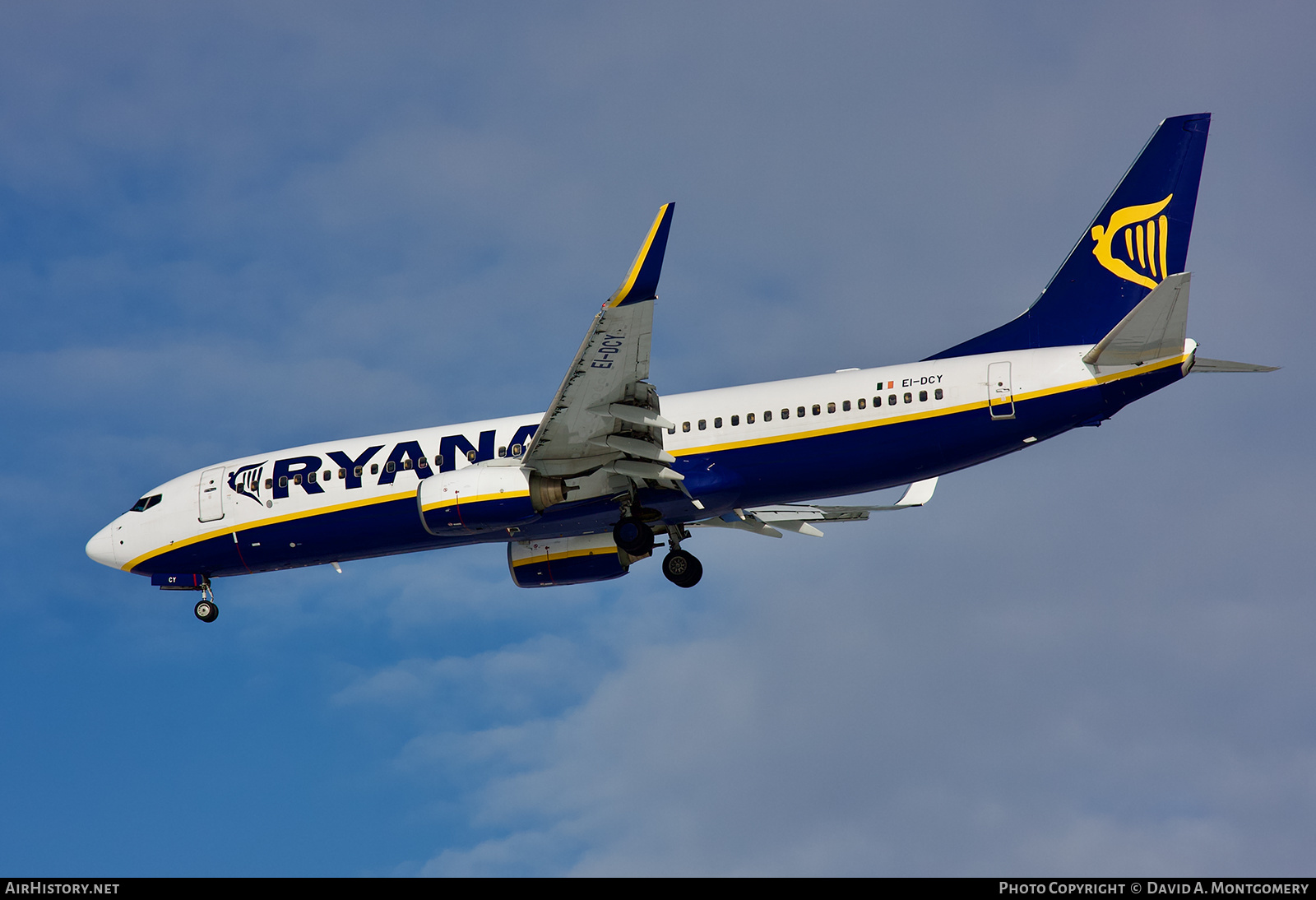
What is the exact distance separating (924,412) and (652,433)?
20.2 feet

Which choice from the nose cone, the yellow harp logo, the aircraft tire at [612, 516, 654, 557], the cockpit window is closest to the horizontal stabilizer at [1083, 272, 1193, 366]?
the yellow harp logo

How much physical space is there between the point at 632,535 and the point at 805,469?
14.1ft

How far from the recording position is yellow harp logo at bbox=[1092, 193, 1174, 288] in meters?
32.6

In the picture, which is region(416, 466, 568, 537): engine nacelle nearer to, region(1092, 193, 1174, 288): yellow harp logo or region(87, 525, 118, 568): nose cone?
region(87, 525, 118, 568): nose cone

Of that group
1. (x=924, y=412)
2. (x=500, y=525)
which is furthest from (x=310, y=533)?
(x=924, y=412)

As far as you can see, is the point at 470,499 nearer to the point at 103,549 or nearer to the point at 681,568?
the point at 681,568

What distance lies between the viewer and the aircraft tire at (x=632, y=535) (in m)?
32.0

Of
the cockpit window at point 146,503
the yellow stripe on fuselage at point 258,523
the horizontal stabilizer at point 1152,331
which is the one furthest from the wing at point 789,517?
the cockpit window at point 146,503

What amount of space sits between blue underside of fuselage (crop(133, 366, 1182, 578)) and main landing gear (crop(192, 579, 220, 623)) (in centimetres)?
325

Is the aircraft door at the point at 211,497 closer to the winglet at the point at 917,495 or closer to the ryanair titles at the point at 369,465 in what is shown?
the ryanair titles at the point at 369,465

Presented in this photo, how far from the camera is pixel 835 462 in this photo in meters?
31.2

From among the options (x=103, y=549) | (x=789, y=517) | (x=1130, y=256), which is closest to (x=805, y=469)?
(x=789, y=517)

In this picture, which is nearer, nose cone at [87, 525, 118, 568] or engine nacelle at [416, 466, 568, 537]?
engine nacelle at [416, 466, 568, 537]
